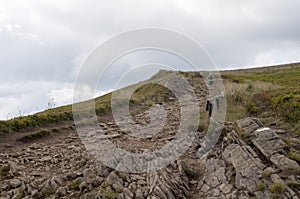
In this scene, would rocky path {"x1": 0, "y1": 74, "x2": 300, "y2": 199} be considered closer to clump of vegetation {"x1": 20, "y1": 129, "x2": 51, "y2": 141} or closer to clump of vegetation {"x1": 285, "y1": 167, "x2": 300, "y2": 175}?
clump of vegetation {"x1": 285, "y1": 167, "x2": 300, "y2": 175}

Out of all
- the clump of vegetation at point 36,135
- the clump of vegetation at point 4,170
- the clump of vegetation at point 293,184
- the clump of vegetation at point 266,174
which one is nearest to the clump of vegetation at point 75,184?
the clump of vegetation at point 4,170

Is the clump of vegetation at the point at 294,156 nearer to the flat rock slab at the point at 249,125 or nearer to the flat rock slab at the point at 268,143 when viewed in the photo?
the flat rock slab at the point at 268,143

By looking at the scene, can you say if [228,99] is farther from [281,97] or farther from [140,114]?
[140,114]

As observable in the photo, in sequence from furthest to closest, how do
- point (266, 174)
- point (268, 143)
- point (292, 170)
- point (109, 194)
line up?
point (268, 143) < point (109, 194) < point (292, 170) < point (266, 174)

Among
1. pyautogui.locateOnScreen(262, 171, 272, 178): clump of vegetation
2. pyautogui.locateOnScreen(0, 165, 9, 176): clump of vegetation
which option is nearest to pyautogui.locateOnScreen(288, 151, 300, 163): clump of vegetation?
pyautogui.locateOnScreen(262, 171, 272, 178): clump of vegetation

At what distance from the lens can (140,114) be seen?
22.5 metres

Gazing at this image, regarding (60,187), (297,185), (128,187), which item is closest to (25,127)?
(60,187)

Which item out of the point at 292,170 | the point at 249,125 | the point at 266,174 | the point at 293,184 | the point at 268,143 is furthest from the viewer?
the point at 249,125

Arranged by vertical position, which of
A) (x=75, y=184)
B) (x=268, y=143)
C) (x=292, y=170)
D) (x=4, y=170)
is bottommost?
(x=292, y=170)

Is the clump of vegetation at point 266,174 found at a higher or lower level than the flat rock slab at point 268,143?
lower

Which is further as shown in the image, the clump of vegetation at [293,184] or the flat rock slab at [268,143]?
the flat rock slab at [268,143]

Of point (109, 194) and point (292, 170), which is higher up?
point (109, 194)

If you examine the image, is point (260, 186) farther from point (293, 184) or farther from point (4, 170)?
point (4, 170)

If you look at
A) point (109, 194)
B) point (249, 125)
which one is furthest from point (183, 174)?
point (249, 125)
